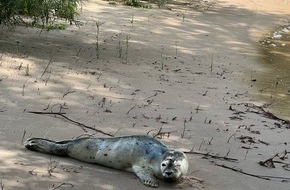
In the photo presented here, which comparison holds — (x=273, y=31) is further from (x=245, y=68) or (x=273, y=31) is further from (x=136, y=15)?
(x=245, y=68)

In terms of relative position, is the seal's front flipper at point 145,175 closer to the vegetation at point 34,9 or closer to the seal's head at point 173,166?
the seal's head at point 173,166

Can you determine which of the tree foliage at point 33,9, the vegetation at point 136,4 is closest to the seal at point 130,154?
the tree foliage at point 33,9

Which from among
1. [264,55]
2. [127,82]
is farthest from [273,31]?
[127,82]

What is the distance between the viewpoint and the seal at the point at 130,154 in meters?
4.73

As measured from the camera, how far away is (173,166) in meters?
4.69

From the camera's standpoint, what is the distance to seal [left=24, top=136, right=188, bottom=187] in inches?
186

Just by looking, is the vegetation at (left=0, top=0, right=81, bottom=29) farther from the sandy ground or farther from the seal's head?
the seal's head

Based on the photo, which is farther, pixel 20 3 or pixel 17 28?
pixel 17 28

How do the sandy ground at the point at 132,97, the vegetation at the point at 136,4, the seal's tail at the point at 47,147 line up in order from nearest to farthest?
the sandy ground at the point at 132,97 < the seal's tail at the point at 47,147 < the vegetation at the point at 136,4

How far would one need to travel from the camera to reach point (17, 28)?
10.9 metres

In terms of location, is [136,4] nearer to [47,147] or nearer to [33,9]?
[33,9]

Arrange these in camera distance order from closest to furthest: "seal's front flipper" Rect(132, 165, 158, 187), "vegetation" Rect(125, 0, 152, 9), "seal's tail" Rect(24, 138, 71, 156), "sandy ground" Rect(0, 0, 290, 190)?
"seal's front flipper" Rect(132, 165, 158, 187) → "sandy ground" Rect(0, 0, 290, 190) → "seal's tail" Rect(24, 138, 71, 156) → "vegetation" Rect(125, 0, 152, 9)

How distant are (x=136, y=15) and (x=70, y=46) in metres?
4.20

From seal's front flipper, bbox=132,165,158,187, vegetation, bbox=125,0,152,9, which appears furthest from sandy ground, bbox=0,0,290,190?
vegetation, bbox=125,0,152,9
